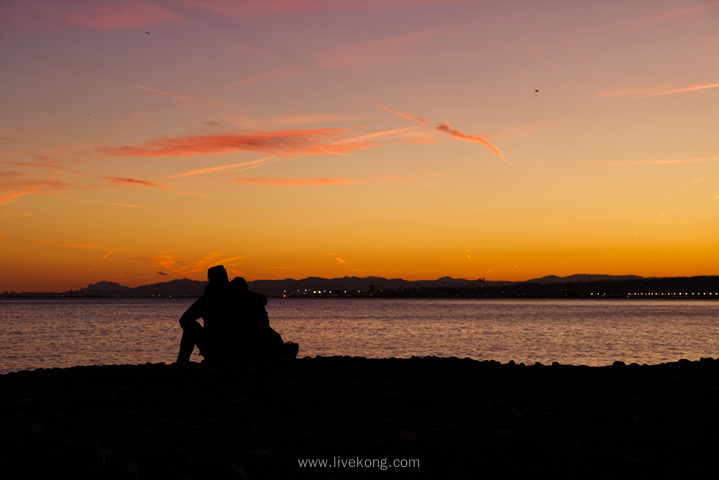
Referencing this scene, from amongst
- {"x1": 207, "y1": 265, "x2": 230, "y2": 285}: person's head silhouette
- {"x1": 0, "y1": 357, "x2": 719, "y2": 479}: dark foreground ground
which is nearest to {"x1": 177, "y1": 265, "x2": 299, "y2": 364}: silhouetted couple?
{"x1": 207, "y1": 265, "x2": 230, "y2": 285}: person's head silhouette

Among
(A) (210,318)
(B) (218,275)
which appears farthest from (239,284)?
(A) (210,318)

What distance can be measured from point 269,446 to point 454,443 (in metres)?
1.95

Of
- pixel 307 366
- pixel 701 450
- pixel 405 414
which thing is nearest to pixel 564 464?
pixel 701 450

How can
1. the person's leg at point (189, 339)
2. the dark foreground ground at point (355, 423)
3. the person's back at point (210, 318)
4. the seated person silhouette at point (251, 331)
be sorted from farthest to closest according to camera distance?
the seated person silhouette at point (251, 331) → the person's back at point (210, 318) → the person's leg at point (189, 339) → the dark foreground ground at point (355, 423)

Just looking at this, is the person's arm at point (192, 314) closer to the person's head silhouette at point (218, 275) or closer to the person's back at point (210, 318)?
the person's back at point (210, 318)

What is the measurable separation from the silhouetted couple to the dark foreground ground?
1.22 metres

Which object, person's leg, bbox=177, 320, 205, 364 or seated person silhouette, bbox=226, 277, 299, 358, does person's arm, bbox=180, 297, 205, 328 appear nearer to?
person's leg, bbox=177, 320, 205, 364

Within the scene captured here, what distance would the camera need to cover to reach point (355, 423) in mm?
7715

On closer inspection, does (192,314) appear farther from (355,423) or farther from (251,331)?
(355,423)

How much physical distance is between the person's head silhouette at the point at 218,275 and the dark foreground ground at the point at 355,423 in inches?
82.7

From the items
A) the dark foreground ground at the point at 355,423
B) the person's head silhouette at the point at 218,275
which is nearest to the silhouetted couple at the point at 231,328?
the person's head silhouette at the point at 218,275

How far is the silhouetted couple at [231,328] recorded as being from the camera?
12977 mm

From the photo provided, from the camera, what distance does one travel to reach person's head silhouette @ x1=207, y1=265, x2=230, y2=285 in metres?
13.3

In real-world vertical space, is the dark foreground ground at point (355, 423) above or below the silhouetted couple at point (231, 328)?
below
